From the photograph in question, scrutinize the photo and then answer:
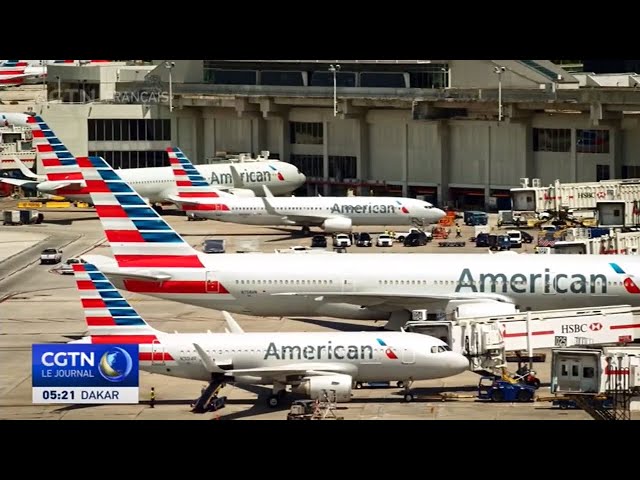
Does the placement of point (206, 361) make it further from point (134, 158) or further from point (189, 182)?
point (134, 158)

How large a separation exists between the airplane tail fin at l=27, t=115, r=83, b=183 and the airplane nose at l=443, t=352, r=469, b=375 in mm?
73556

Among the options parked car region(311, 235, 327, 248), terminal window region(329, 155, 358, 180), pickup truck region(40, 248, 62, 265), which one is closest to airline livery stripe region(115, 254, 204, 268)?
pickup truck region(40, 248, 62, 265)

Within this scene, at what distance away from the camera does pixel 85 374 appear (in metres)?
55.0

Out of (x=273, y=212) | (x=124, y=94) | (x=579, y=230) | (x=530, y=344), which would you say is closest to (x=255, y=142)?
(x=124, y=94)

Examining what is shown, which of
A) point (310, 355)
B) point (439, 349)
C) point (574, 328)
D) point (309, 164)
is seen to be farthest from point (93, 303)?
point (309, 164)

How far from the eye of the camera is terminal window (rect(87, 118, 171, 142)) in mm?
145875

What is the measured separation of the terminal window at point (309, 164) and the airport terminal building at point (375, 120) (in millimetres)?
140

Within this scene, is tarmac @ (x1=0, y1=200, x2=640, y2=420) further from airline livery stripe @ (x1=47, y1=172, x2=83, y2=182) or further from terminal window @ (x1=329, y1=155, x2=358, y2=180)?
terminal window @ (x1=329, y1=155, x2=358, y2=180)

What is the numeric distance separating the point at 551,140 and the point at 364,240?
2797 cm

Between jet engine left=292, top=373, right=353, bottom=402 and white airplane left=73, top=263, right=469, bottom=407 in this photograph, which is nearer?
jet engine left=292, top=373, right=353, bottom=402

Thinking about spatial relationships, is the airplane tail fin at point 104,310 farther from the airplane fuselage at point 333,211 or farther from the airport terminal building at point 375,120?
the airport terminal building at point 375,120

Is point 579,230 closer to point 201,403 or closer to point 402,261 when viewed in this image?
point 402,261

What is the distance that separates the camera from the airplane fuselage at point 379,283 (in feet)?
220
